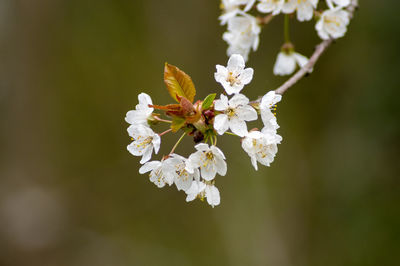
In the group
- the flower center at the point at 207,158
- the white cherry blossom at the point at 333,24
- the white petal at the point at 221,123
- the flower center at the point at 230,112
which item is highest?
the white cherry blossom at the point at 333,24

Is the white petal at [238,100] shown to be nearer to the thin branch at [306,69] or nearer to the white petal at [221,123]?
the white petal at [221,123]

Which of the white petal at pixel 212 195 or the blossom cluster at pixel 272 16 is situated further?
the blossom cluster at pixel 272 16

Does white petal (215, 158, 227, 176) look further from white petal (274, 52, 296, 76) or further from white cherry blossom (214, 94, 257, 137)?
white petal (274, 52, 296, 76)

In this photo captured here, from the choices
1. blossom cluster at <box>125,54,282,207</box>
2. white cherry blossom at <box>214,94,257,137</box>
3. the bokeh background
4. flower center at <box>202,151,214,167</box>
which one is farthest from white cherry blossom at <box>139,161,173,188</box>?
the bokeh background

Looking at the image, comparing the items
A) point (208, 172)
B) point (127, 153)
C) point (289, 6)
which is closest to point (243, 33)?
point (289, 6)

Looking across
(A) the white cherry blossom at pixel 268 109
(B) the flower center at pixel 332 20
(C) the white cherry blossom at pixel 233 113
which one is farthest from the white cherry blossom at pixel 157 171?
(B) the flower center at pixel 332 20

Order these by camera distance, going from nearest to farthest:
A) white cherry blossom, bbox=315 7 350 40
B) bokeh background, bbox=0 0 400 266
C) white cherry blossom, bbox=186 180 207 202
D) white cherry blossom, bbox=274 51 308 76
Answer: white cherry blossom, bbox=186 180 207 202
white cherry blossom, bbox=315 7 350 40
white cherry blossom, bbox=274 51 308 76
bokeh background, bbox=0 0 400 266

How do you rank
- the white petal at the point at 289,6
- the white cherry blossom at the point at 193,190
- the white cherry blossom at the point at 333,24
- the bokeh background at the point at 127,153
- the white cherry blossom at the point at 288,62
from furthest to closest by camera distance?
the bokeh background at the point at 127,153 < the white cherry blossom at the point at 288,62 < the white cherry blossom at the point at 333,24 < the white petal at the point at 289,6 < the white cherry blossom at the point at 193,190
